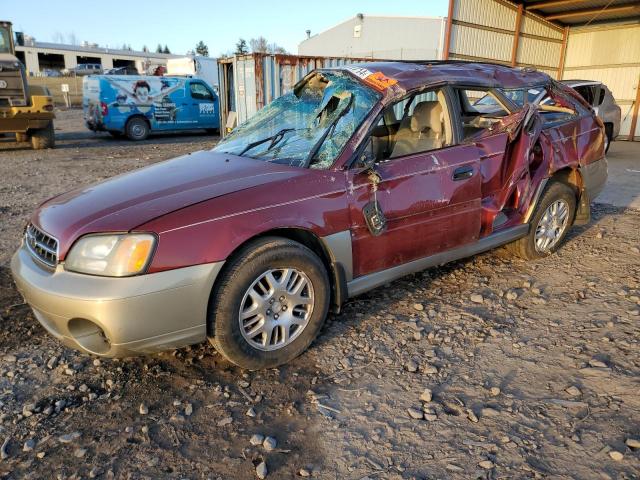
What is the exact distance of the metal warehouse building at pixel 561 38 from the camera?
14.2m

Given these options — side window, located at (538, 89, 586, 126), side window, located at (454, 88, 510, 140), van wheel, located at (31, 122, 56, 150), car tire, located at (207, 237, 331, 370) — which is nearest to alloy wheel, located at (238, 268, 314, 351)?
car tire, located at (207, 237, 331, 370)

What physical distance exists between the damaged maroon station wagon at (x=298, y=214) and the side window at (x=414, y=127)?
0.02 m

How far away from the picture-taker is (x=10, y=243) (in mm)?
5262

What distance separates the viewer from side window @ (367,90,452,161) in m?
3.60

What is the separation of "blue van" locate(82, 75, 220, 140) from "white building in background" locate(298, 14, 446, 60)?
1487 cm

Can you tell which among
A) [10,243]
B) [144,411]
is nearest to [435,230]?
[144,411]

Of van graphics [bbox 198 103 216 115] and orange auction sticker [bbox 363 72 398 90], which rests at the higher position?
orange auction sticker [bbox 363 72 398 90]

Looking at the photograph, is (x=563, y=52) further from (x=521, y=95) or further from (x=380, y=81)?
(x=380, y=81)

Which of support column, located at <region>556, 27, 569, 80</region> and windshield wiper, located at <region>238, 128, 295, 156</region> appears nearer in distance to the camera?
windshield wiper, located at <region>238, 128, 295, 156</region>

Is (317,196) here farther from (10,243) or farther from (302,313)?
(10,243)

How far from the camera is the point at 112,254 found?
260 centimetres

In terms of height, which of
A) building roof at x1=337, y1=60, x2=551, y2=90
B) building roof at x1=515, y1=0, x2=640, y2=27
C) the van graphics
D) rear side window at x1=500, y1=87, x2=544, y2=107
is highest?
building roof at x1=515, y1=0, x2=640, y2=27

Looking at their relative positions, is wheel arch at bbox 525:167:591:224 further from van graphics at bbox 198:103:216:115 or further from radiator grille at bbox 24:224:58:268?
van graphics at bbox 198:103:216:115

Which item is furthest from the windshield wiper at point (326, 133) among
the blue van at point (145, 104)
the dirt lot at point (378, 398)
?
the blue van at point (145, 104)
